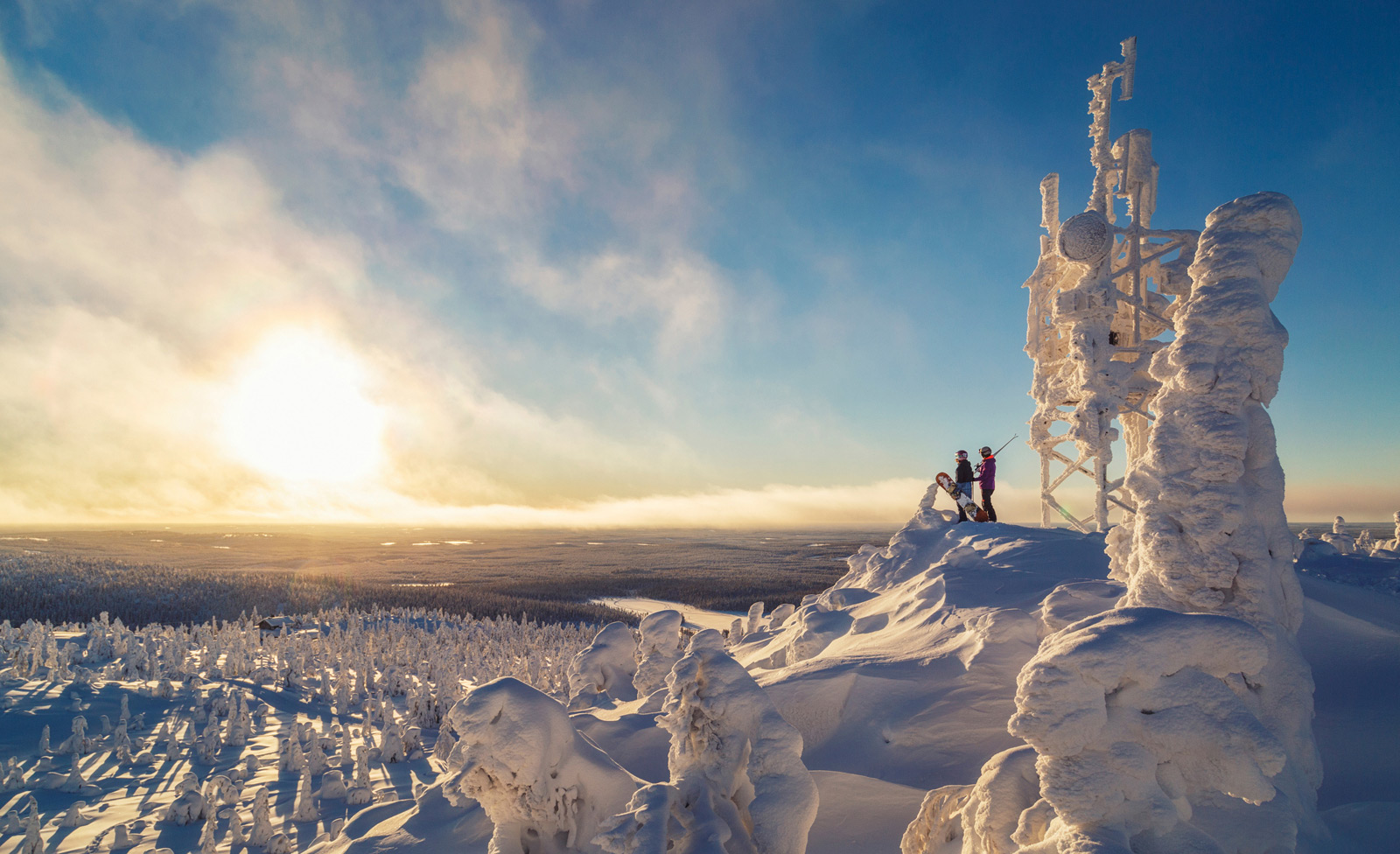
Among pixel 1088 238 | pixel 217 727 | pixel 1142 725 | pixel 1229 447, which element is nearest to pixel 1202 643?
pixel 1142 725

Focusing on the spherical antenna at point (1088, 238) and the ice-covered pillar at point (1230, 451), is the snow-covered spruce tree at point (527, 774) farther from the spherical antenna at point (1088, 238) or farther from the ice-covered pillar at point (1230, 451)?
the spherical antenna at point (1088, 238)

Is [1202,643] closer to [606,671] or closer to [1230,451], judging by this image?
[1230,451]

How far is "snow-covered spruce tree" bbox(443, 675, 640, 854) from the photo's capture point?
5359 millimetres

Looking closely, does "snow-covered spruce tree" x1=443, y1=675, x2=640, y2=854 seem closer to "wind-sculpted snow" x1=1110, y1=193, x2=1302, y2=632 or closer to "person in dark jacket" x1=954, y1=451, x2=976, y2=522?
"wind-sculpted snow" x1=1110, y1=193, x2=1302, y2=632

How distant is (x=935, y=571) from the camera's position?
11.2 m

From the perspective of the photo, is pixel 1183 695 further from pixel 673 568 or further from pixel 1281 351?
pixel 673 568

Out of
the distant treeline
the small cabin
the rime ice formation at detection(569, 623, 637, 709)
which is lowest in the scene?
the distant treeline

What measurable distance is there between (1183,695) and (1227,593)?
3.31 m

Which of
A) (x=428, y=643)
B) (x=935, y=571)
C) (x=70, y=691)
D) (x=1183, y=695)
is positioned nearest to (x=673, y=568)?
(x=428, y=643)

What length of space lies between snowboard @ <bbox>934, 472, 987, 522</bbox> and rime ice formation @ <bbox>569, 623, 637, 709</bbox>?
1023 cm

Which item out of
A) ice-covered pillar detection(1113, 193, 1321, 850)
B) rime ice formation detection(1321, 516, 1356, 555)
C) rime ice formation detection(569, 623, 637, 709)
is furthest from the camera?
rime ice formation detection(569, 623, 637, 709)

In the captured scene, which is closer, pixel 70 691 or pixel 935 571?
pixel 935 571

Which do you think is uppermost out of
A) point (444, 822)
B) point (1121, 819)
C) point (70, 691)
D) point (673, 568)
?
point (1121, 819)

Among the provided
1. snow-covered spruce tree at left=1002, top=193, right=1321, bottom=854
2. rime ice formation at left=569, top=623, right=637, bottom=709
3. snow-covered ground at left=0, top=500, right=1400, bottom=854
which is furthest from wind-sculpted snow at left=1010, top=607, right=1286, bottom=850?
rime ice formation at left=569, top=623, right=637, bottom=709
